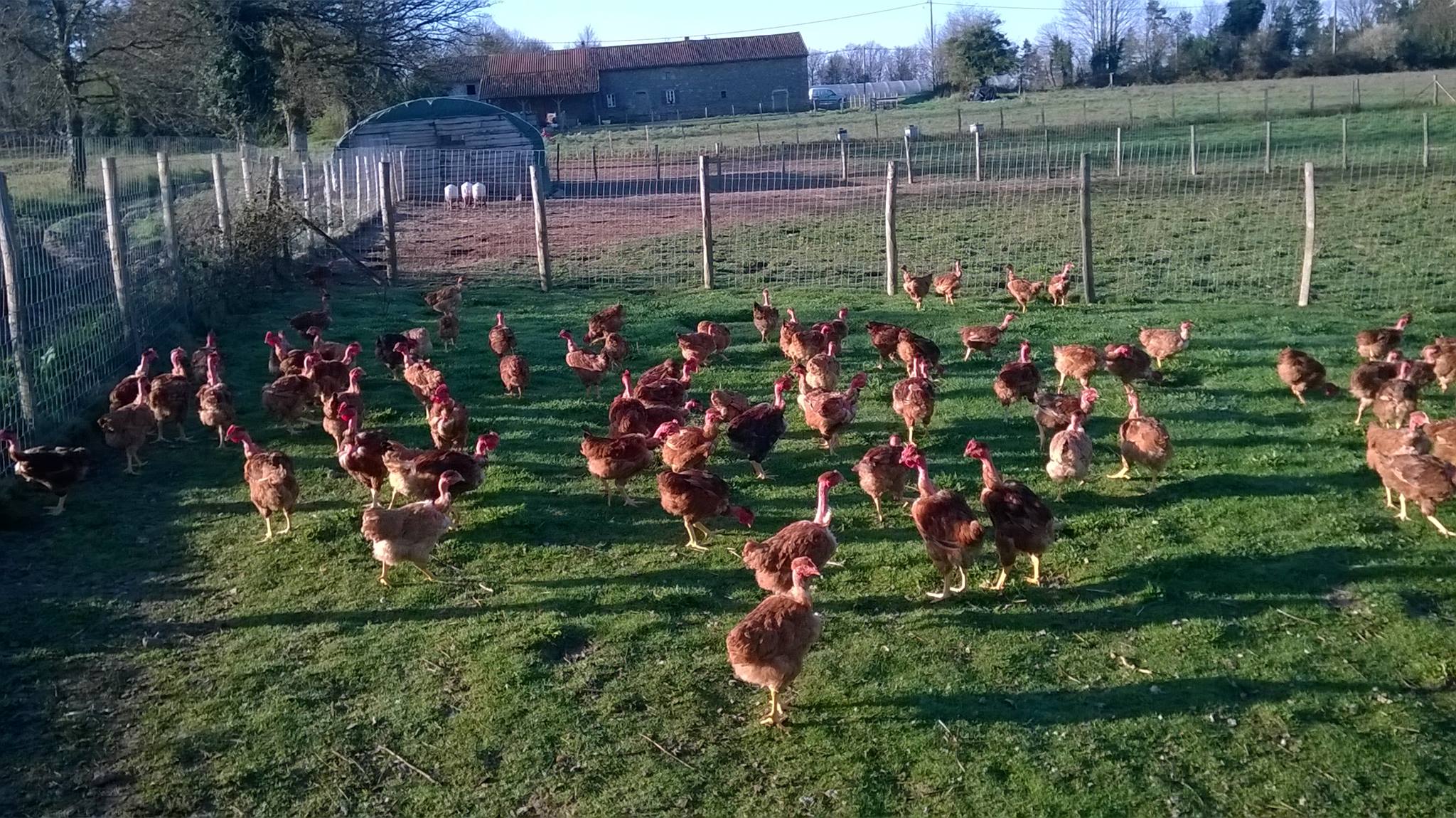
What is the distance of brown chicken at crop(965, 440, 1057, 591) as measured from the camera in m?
7.00

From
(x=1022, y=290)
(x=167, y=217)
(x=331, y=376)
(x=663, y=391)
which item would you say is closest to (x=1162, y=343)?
(x=1022, y=290)

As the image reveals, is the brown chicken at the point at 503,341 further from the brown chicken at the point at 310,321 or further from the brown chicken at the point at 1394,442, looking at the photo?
the brown chicken at the point at 1394,442

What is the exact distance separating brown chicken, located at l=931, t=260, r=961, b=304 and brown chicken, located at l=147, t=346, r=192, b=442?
9924mm

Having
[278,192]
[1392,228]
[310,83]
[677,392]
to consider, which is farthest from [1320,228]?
[310,83]

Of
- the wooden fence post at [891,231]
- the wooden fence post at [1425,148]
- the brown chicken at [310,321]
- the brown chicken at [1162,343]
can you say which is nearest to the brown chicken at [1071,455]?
the brown chicken at [1162,343]

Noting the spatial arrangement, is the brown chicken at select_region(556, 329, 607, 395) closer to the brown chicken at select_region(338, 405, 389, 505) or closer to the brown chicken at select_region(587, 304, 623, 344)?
the brown chicken at select_region(587, 304, 623, 344)

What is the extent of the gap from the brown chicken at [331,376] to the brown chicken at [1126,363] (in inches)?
287

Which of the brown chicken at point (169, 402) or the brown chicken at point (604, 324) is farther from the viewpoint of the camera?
the brown chicken at point (604, 324)

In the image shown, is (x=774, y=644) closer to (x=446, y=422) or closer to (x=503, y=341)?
(x=446, y=422)

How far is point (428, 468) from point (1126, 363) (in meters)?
6.71

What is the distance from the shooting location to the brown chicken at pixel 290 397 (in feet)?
33.8

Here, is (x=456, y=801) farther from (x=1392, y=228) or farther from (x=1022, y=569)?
(x=1392, y=228)

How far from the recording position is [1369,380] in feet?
33.3

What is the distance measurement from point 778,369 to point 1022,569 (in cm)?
565
